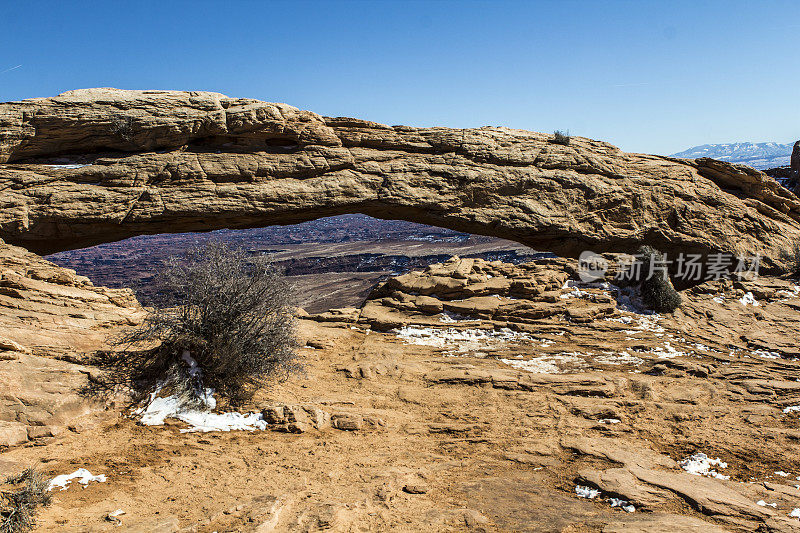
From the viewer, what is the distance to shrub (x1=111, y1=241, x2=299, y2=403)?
710cm

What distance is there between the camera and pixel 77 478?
5.02 metres

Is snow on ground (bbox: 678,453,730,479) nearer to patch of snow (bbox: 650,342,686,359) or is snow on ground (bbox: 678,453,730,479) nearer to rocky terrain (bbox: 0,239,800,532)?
rocky terrain (bbox: 0,239,800,532)

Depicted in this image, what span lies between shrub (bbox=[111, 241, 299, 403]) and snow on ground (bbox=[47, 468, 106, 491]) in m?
1.80

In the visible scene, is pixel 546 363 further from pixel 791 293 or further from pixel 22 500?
pixel 791 293

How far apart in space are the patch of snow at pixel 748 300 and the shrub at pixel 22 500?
15.8m

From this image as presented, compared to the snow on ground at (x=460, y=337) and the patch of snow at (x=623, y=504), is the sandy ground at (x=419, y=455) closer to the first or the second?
the patch of snow at (x=623, y=504)

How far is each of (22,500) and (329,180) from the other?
10508mm

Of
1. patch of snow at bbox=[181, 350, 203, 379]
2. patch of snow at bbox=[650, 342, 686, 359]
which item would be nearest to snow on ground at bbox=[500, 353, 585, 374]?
patch of snow at bbox=[650, 342, 686, 359]

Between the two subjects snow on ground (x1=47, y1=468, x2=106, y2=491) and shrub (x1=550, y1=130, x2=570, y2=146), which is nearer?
snow on ground (x1=47, y1=468, x2=106, y2=491)

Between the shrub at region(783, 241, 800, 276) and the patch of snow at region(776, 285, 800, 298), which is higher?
the shrub at region(783, 241, 800, 276)

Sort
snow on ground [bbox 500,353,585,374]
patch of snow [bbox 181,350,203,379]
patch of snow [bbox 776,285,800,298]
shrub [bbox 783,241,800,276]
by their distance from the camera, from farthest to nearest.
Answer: shrub [bbox 783,241,800,276], patch of snow [bbox 776,285,800,298], snow on ground [bbox 500,353,585,374], patch of snow [bbox 181,350,203,379]

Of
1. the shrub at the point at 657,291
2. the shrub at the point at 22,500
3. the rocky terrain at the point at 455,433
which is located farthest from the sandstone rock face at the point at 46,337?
the shrub at the point at 657,291

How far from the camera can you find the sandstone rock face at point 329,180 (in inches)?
464

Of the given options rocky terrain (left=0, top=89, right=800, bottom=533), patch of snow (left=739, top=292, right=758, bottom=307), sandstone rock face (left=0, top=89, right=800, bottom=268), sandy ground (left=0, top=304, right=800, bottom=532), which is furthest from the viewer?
patch of snow (left=739, top=292, right=758, bottom=307)
